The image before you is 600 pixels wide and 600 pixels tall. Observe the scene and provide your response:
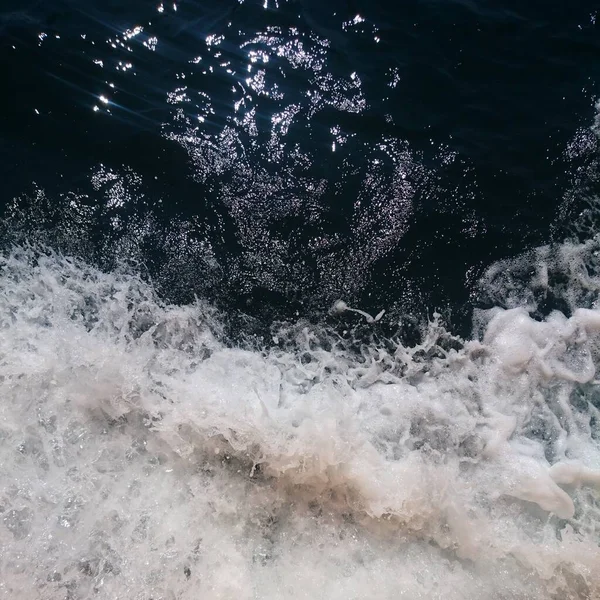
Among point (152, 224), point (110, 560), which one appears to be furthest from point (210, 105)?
point (110, 560)

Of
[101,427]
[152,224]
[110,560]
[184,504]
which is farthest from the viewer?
[152,224]

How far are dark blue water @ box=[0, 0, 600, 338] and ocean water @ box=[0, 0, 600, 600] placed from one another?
3 centimetres

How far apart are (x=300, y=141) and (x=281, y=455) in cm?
279

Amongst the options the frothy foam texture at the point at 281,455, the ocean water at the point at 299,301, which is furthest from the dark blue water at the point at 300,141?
the frothy foam texture at the point at 281,455

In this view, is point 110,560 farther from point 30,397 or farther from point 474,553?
point 474,553

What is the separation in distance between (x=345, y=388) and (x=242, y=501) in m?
0.98

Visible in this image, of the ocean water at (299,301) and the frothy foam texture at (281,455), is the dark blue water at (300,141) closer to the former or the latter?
the ocean water at (299,301)

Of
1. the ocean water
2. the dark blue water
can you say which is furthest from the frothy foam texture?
the dark blue water

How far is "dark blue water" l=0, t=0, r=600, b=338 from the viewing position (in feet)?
12.7

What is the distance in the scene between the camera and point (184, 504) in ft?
9.34

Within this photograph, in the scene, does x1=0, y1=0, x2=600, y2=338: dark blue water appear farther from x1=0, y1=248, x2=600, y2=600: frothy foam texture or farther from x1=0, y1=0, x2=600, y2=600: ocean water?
x1=0, y1=248, x2=600, y2=600: frothy foam texture

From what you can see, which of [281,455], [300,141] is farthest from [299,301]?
[300,141]

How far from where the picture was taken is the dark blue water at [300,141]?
3.88 m

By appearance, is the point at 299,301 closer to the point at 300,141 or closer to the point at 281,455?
the point at 281,455
